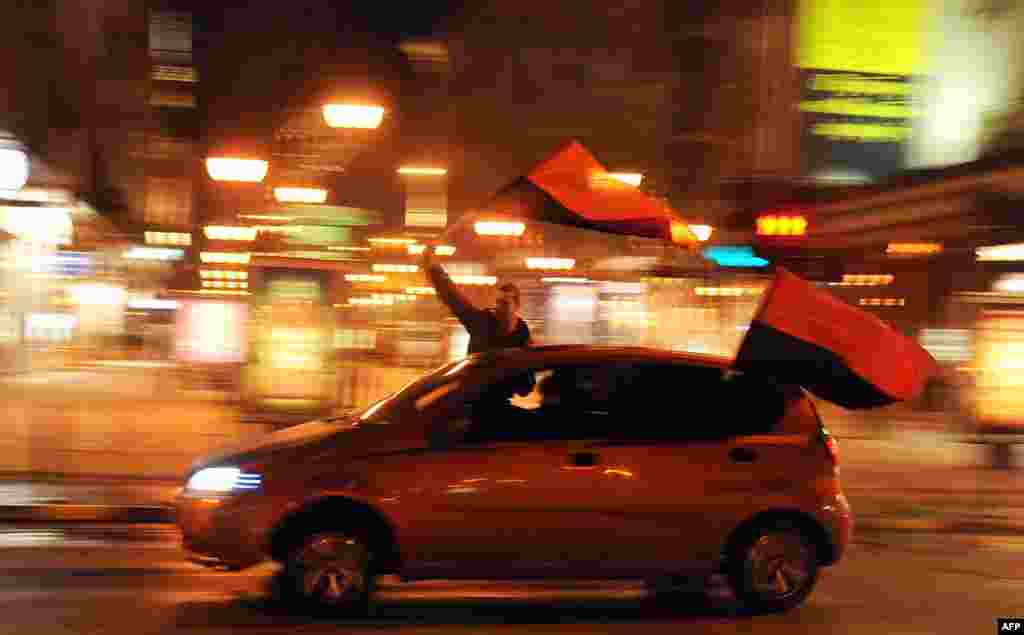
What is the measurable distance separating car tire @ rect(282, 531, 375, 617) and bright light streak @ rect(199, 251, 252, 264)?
451 inches

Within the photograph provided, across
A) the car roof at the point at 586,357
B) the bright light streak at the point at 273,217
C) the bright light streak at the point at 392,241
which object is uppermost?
the bright light streak at the point at 273,217

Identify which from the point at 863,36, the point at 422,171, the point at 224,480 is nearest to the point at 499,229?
the point at 422,171

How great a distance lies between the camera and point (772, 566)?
7238mm

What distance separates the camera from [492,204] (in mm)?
8945

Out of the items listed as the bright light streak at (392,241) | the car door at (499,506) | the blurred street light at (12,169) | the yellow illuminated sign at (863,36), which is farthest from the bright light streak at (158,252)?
the car door at (499,506)

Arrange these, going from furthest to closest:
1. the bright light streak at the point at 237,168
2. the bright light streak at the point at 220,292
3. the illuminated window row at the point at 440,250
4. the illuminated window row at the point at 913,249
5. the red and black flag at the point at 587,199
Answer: the bright light streak at the point at 220,292 < the illuminated window row at the point at 440,250 < the illuminated window row at the point at 913,249 < the bright light streak at the point at 237,168 < the red and black flag at the point at 587,199

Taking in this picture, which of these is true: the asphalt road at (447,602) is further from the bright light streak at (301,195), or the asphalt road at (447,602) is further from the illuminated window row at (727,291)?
the illuminated window row at (727,291)

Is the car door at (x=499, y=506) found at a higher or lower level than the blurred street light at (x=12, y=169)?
lower

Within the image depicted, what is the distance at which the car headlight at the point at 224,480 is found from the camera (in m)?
6.79

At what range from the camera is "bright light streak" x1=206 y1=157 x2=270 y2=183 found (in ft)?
49.1

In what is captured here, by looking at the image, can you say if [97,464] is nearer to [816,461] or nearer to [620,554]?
[620,554]

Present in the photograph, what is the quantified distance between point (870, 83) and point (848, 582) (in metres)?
18.4

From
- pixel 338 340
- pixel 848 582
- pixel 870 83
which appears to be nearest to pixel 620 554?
pixel 848 582

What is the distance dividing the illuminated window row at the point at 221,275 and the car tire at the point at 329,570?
39.7 ft
